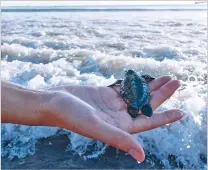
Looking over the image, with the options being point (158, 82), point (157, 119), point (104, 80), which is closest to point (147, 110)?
point (157, 119)

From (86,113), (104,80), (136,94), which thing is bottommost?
(104,80)

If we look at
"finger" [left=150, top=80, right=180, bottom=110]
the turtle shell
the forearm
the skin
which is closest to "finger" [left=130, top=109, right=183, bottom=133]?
the skin

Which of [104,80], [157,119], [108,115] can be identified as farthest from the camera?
[104,80]

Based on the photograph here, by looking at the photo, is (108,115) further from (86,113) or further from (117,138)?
(117,138)

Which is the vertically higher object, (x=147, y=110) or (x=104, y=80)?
(x=147, y=110)

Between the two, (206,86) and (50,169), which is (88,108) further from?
(206,86)

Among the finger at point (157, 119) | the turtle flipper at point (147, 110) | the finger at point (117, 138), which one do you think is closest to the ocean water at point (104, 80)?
the turtle flipper at point (147, 110)

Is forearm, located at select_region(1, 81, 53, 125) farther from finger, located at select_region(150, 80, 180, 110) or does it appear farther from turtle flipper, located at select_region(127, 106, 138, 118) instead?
finger, located at select_region(150, 80, 180, 110)
